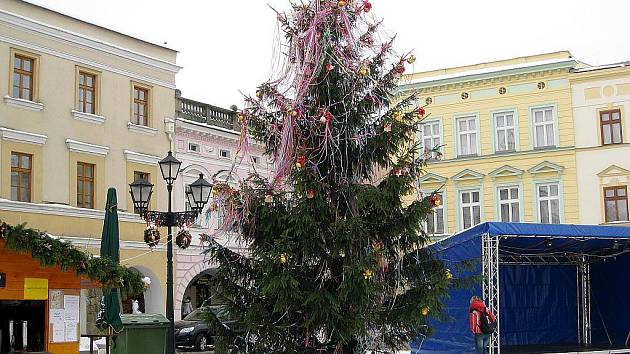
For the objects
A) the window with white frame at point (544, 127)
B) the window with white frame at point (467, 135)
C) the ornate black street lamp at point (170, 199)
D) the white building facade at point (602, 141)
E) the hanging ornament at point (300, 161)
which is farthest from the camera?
the window with white frame at point (467, 135)

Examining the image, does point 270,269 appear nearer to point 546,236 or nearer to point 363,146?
point 363,146

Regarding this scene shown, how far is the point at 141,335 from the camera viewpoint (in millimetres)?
16156

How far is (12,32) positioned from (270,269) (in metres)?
18.3

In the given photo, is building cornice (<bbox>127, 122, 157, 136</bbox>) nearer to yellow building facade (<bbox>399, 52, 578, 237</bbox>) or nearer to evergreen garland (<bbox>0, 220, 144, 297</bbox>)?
yellow building facade (<bbox>399, 52, 578, 237</bbox>)

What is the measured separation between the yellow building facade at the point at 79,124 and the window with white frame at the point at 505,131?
16270mm

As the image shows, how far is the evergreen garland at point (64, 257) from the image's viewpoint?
33.8ft

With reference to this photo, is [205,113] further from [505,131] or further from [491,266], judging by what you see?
[491,266]

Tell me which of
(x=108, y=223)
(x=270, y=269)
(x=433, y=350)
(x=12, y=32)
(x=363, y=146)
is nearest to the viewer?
(x=270, y=269)

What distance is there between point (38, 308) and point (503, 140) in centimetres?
3146

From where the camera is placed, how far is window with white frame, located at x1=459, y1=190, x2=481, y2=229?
4072cm

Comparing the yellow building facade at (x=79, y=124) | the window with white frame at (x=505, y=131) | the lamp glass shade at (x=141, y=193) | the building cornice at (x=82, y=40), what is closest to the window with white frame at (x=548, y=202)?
the window with white frame at (x=505, y=131)

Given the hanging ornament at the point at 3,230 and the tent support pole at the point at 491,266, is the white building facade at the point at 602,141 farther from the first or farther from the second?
the hanging ornament at the point at 3,230

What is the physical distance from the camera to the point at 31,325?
38.8ft

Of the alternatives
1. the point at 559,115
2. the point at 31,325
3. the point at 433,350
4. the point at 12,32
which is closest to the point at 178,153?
the point at 12,32
